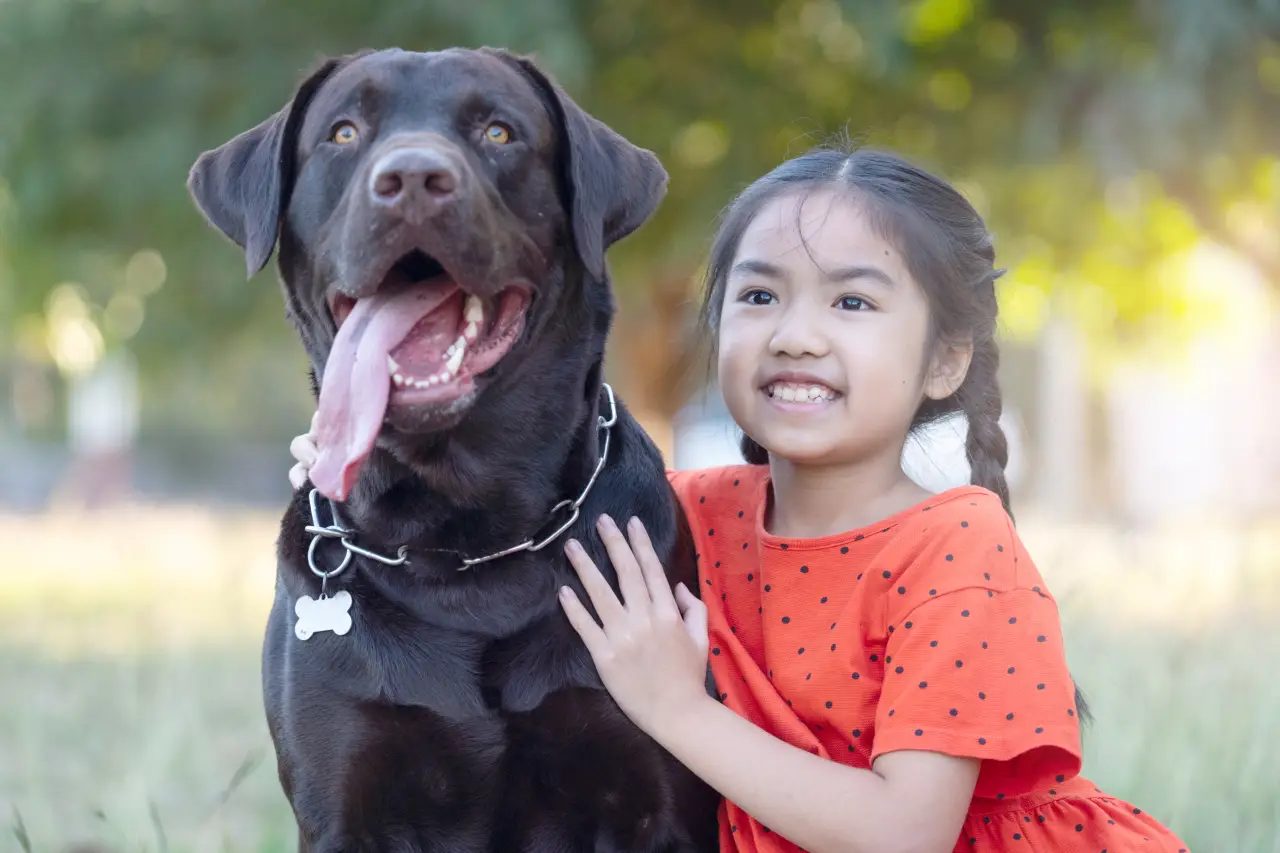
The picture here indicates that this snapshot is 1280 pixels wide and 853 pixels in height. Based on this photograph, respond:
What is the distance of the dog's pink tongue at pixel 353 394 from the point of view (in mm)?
2387

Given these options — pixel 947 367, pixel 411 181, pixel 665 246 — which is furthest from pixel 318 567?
pixel 665 246

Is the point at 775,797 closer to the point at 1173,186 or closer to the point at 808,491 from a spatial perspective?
the point at 808,491

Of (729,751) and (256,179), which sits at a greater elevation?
(256,179)

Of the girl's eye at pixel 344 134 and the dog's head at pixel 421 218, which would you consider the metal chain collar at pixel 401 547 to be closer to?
the dog's head at pixel 421 218

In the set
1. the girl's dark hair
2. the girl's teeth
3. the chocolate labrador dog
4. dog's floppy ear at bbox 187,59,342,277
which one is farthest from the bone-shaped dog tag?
the girl's dark hair

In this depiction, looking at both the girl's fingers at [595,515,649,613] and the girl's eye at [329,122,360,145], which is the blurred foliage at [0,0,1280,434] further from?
the girl's fingers at [595,515,649,613]

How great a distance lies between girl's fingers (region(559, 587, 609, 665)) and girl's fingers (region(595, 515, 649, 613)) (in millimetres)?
71

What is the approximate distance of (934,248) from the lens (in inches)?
105

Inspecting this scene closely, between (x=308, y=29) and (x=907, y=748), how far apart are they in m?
5.96

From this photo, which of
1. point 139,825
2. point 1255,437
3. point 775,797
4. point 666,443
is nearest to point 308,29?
point 666,443

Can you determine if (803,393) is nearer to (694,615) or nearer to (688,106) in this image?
(694,615)

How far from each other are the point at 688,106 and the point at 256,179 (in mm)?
5518

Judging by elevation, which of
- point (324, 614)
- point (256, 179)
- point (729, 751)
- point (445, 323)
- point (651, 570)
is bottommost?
point (729, 751)

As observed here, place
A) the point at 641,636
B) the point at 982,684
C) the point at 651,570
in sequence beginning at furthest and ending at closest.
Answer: the point at 651,570, the point at 641,636, the point at 982,684
